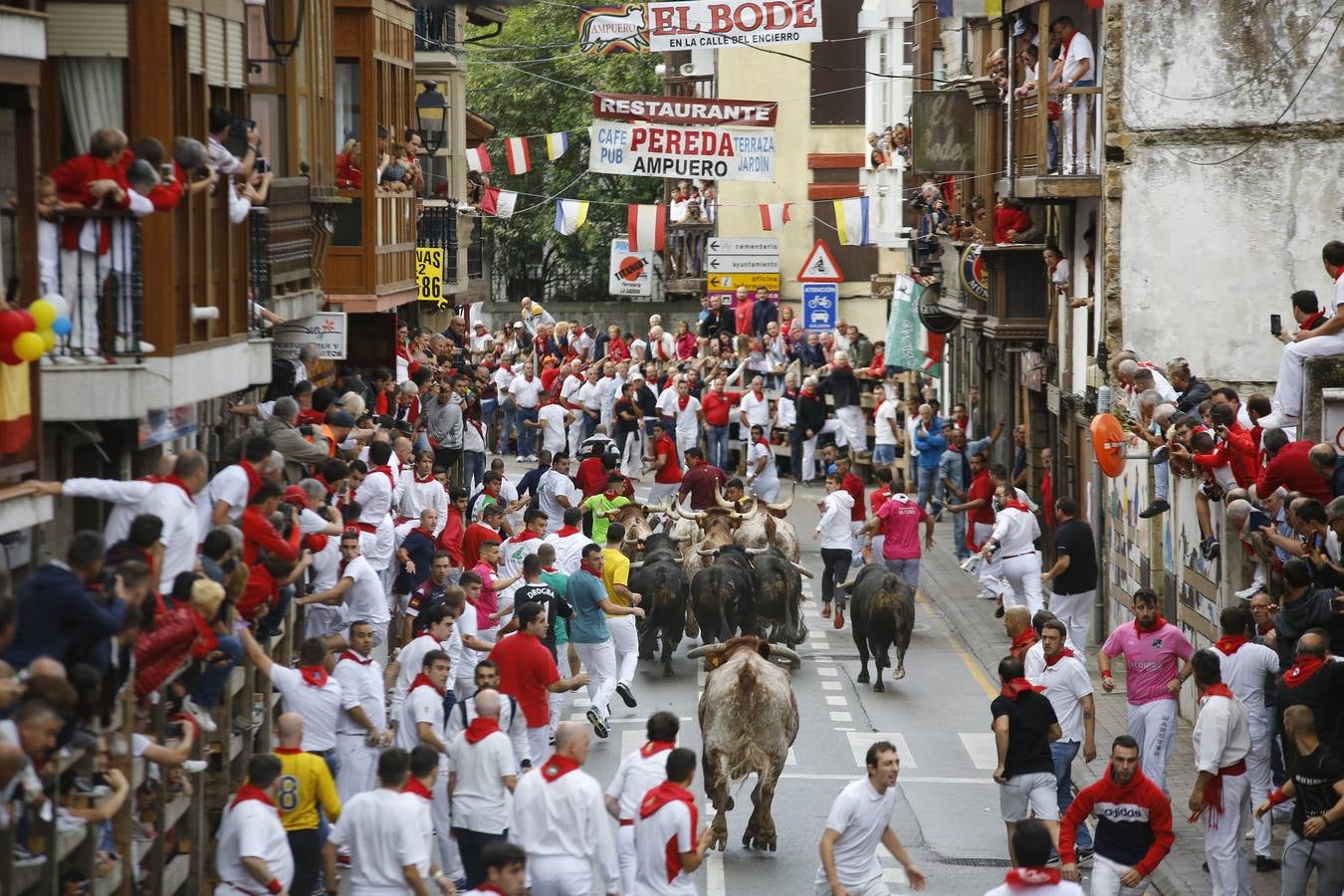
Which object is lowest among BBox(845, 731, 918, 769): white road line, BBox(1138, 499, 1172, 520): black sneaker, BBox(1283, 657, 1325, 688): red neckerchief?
BBox(845, 731, 918, 769): white road line

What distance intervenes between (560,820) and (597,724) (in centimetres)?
636

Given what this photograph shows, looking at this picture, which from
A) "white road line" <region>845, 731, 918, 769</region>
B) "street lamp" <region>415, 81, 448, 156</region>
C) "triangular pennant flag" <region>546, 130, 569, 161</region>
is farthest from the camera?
"triangular pennant flag" <region>546, 130, 569, 161</region>

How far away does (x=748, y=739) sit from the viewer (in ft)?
49.8

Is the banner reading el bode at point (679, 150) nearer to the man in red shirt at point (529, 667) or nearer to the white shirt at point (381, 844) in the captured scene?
A: the man in red shirt at point (529, 667)

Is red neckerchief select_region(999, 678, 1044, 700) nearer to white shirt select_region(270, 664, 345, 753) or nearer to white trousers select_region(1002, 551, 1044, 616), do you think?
white shirt select_region(270, 664, 345, 753)

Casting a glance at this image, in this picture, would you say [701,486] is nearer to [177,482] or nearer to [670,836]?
[177,482]

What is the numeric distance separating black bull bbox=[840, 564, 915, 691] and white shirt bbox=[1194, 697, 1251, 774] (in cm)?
727

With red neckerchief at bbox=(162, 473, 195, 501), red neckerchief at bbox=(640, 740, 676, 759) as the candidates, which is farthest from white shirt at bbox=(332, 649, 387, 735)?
red neckerchief at bbox=(640, 740, 676, 759)

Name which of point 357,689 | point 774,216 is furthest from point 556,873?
point 774,216

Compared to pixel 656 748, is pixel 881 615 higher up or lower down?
lower down

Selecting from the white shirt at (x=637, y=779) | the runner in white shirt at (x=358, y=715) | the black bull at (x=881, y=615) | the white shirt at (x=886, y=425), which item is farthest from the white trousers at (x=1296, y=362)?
the white shirt at (x=886, y=425)

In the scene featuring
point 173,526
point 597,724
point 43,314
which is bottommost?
point 597,724

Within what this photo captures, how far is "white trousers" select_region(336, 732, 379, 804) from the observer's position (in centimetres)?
1445

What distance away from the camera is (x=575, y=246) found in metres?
61.7
